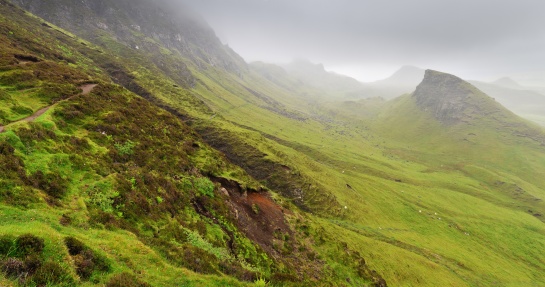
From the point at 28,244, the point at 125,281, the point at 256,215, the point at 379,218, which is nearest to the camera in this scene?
the point at 28,244

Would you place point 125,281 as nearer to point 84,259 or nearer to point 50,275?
point 84,259


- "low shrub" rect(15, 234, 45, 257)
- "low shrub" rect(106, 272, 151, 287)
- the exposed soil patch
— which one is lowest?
the exposed soil patch

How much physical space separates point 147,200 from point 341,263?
2903cm

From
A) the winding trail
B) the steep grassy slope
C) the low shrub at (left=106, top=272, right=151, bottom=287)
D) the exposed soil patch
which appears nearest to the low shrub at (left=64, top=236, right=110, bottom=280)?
the low shrub at (left=106, top=272, right=151, bottom=287)

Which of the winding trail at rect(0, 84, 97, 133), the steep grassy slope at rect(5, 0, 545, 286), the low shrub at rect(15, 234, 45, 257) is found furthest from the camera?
the steep grassy slope at rect(5, 0, 545, 286)

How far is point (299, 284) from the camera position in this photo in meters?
26.3

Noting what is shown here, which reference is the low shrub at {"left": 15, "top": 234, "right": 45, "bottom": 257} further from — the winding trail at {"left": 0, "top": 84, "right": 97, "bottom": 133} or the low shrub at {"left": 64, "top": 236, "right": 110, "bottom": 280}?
the winding trail at {"left": 0, "top": 84, "right": 97, "bottom": 133}

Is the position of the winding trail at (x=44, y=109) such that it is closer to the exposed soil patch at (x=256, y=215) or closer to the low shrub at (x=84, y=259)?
the low shrub at (x=84, y=259)

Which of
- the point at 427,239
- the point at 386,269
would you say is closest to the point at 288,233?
the point at 386,269

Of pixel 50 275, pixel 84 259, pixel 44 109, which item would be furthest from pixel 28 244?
pixel 44 109

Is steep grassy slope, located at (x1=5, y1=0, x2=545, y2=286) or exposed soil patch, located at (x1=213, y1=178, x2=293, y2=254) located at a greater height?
exposed soil patch, located at (x1=213, y1=178, x2=293, y2=254)

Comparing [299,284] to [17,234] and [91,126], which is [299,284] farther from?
[91,126]

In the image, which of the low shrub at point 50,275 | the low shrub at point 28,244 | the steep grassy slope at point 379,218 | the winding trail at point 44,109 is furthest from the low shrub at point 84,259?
the winding trail at point 44,109

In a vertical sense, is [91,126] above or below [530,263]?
above
